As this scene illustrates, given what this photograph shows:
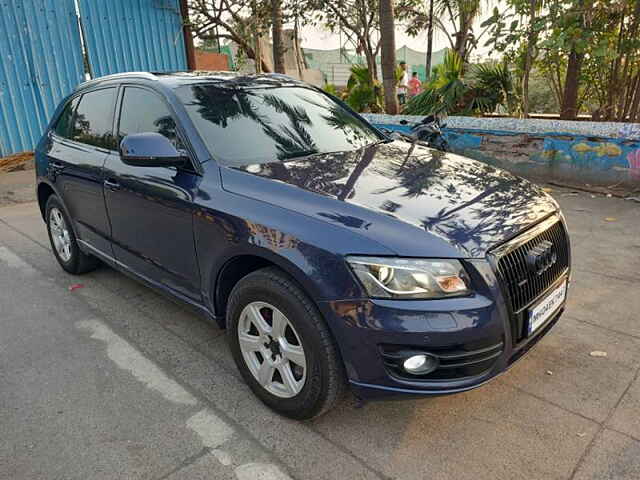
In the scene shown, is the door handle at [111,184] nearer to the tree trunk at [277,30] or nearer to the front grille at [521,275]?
the front grille at [521,275]

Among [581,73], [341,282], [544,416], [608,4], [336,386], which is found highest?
[608,4]

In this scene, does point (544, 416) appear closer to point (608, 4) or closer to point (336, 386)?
point (336, 386)

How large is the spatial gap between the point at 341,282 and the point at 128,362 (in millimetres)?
1759

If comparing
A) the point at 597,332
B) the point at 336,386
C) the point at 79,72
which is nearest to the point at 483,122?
the point at 597,332

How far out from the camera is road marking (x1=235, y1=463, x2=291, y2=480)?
2193 millimetres

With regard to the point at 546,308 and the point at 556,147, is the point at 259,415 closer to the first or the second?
the point at 546,308

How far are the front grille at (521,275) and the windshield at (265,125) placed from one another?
1.32m

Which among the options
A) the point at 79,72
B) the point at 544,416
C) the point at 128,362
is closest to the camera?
the point at 544,416

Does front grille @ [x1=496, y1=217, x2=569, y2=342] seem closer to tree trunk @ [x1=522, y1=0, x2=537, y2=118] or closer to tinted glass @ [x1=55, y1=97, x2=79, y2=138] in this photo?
tinted glass @ [x1=55, y1=97, x2=79, y2=138]

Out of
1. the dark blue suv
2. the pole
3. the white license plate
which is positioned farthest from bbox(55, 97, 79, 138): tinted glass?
the pole

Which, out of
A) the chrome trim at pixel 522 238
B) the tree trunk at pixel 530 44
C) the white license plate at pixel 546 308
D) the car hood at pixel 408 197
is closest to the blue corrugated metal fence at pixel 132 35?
the tree trunk at pixel 530 44

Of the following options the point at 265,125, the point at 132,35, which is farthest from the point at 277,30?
the point at 265,125

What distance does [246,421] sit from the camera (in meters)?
2.55

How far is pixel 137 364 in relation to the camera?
310cm
